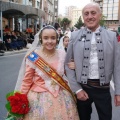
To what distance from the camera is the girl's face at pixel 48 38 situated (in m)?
2.89

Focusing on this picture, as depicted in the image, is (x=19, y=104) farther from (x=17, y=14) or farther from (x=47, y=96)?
(x=17, y=14)

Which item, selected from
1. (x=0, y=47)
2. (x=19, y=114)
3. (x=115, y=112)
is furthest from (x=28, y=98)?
(x=0, y=47)

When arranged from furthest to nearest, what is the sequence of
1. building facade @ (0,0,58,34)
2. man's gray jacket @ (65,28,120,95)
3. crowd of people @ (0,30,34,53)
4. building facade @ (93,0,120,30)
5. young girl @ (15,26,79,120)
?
building facade @ (93,0,120,30)
building facade @ (0,0,58,34)
crowd of people @ (0,30,34,53)
young girl @ (15,26,79,120)
man's gray jacket @ (65,28,120,95)

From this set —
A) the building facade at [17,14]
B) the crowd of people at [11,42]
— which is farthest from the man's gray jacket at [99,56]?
the building facade at [17,14]

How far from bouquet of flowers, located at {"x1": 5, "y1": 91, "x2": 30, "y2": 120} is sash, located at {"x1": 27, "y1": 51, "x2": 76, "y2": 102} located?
0.34m

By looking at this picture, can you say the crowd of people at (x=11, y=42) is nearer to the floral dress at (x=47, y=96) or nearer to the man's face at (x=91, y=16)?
the floral dress at (x=47, y=96)

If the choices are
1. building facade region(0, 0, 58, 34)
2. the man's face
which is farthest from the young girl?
building facade region(0, 0, 58, 34)

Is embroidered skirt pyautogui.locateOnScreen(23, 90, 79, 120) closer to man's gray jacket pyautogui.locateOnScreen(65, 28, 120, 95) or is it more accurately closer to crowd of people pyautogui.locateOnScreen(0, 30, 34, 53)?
man's gray jacket pyautogui.locateOnScreen(65, 28, 120, 95)

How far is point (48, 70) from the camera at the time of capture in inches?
114

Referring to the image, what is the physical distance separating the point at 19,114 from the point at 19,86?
0.45 metres

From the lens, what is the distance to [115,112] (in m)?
4.89

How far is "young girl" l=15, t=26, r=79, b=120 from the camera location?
2.83 metres

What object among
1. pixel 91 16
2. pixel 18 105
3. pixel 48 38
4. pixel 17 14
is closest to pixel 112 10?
pixel 17 14

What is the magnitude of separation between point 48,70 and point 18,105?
48cm
